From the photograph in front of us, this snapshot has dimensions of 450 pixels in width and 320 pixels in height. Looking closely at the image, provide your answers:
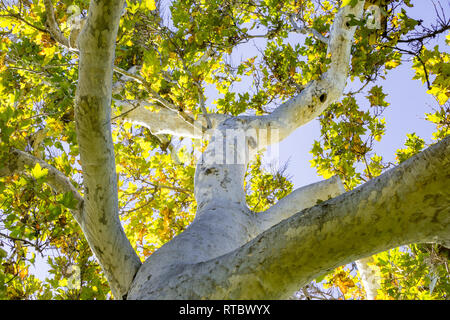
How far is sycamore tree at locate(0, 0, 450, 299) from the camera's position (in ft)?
2.99

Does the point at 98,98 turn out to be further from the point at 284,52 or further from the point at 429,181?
the point at 284,52

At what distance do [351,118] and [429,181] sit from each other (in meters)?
3.36

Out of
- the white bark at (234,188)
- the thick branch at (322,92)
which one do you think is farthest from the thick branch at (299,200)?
the thick branch at (322,92)

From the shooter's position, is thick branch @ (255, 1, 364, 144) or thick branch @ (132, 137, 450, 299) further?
thick branch @ (255, 1, 364, 144)

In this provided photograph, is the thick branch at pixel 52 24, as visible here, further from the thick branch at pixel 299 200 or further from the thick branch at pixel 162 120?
the thick branch at pixel 299 200

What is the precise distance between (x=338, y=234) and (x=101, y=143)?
1.05 m

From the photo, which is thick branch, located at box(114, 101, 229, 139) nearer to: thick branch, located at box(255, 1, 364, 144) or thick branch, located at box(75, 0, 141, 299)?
→ thick branch, located at box(255, 1, 364, 144)

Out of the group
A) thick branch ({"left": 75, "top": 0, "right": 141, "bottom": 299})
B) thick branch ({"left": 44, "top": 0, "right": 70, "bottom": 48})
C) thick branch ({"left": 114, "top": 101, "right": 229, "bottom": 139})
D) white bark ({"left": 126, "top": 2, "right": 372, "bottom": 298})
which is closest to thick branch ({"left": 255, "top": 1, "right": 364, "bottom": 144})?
white bark ({"left": 126, "top": 2, "right": 372, "bottom": 298})

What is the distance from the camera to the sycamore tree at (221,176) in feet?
2.99

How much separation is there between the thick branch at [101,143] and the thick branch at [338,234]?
423 mm

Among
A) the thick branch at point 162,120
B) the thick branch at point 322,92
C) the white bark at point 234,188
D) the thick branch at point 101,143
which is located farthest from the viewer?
the thick branch at point 162,120

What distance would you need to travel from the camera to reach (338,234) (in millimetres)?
879

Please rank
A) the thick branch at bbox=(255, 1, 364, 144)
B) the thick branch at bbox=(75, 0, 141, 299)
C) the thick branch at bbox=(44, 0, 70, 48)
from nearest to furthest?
the thick branch at bbox=(75, 0, 141, 299) → the thick branch at bbox=(44, 0, 70, 48) → the thick branch at bbox=(255, 1, 364, 144)
